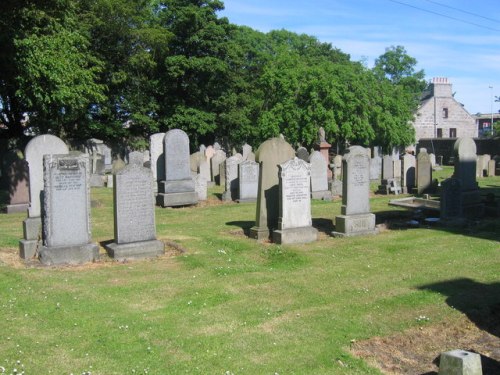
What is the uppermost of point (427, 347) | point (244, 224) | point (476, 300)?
point (244, 224)

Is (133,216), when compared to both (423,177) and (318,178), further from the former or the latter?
(423,177)

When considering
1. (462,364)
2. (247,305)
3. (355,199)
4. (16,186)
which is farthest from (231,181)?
(462,364)

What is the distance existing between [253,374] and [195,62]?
1317 inches

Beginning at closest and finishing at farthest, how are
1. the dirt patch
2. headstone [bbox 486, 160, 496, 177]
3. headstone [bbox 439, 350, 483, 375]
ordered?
headstone [bbox 439, 350, 483, 375] < the dirt patch < headstone [bbox 486, 160, 496, 177]

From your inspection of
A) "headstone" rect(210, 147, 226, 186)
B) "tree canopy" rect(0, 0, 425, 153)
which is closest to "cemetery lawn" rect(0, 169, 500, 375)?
"headstone" rect(210, 147, 226, 186)

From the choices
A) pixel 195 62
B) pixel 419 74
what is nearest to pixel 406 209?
pixel 195 62

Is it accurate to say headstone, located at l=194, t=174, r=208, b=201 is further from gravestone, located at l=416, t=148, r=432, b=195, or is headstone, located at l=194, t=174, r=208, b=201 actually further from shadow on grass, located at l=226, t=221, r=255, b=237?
gravestone, located at l=416, t=148, r=432, b=195

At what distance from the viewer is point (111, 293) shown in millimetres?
8109

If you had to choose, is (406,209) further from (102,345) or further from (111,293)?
(102,345)

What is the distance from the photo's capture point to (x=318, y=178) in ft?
66.0

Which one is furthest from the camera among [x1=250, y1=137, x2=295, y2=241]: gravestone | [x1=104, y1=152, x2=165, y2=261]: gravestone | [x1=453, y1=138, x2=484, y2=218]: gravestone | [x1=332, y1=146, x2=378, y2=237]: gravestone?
[x1=453, y1=138, x2=484, y2=218]: gravestone

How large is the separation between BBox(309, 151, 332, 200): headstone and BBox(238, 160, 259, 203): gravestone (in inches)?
86.2

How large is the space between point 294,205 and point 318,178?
27.0 feet

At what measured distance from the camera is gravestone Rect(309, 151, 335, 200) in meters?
20.0
